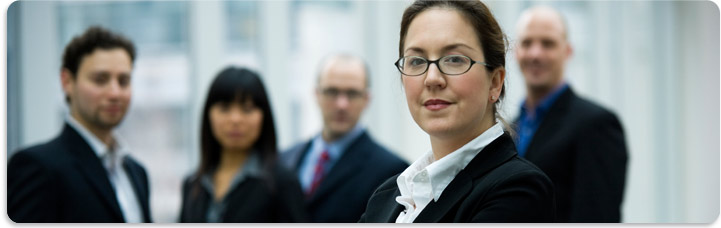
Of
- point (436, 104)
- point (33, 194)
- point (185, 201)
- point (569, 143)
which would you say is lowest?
point (185, 201)

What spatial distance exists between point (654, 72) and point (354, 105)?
840 millimetres

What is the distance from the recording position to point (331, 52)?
3027mm

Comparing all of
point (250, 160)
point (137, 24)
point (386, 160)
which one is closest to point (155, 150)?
point (137, 24)

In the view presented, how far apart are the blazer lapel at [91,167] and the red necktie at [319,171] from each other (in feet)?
1.91

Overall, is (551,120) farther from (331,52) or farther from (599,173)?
(331,52)

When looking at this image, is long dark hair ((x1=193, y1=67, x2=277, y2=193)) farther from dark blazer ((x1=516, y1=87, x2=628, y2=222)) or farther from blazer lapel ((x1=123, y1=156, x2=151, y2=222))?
dark blazer ((x1=516, y1=87, x2=628, y2=222))

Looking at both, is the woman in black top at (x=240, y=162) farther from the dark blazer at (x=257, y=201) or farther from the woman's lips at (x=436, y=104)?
the woman's lips at (x=436, y=104)

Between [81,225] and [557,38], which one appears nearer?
[81,225]

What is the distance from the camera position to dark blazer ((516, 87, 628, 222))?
4.46 ft

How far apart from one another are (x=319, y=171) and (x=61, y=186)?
2.38 ft

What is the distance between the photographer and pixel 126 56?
1.55 m

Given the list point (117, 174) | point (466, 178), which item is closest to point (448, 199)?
point (466, 178)

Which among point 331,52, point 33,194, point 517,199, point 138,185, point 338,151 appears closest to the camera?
point 517,199

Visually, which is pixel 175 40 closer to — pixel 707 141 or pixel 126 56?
pixel 126 56
